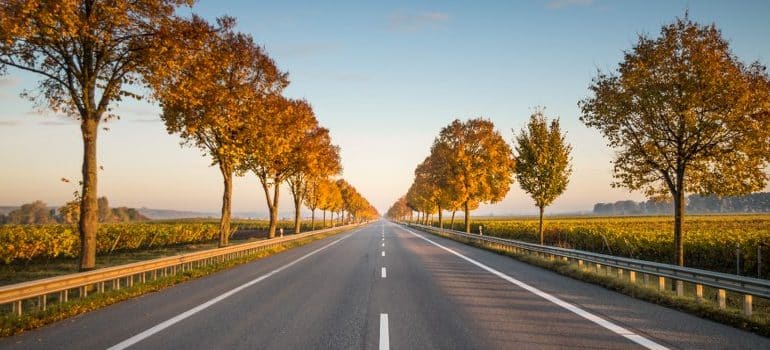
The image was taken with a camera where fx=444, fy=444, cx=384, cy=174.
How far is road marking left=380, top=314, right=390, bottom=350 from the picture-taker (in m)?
5.43

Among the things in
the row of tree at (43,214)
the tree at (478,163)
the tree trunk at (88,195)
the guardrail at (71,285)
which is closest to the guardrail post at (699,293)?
the guardrail at (71,285)

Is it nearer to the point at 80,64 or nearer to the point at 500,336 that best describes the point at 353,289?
the point at 500,336

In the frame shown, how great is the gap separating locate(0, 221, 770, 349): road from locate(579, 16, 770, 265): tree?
195 inches

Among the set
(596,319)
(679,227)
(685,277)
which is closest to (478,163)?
(679,227)

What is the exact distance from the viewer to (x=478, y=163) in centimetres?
3825

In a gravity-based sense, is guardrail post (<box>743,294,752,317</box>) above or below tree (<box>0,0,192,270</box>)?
below

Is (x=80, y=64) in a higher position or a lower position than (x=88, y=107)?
higher

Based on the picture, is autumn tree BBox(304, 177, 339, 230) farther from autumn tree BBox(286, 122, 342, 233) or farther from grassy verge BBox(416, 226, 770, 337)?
grassy verge BBox(416, 226, 770, 337)

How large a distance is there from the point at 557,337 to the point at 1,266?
22.4m

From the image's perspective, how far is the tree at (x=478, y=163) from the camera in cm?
3772

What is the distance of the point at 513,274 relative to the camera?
1312 cm

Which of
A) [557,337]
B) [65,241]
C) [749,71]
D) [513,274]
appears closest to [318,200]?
[65,241]

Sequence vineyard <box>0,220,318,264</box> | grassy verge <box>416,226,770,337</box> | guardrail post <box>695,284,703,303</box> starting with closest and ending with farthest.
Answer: grassy verge <box>416,226,770,337</box> → guardrail post <box>695,284,703,303</box> → vineyard <box>0,220,318,264</box>

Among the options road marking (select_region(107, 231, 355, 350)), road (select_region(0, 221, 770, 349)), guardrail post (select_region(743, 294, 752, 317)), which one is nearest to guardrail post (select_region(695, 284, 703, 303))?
road (select_region(0, 221, 770, 349))
